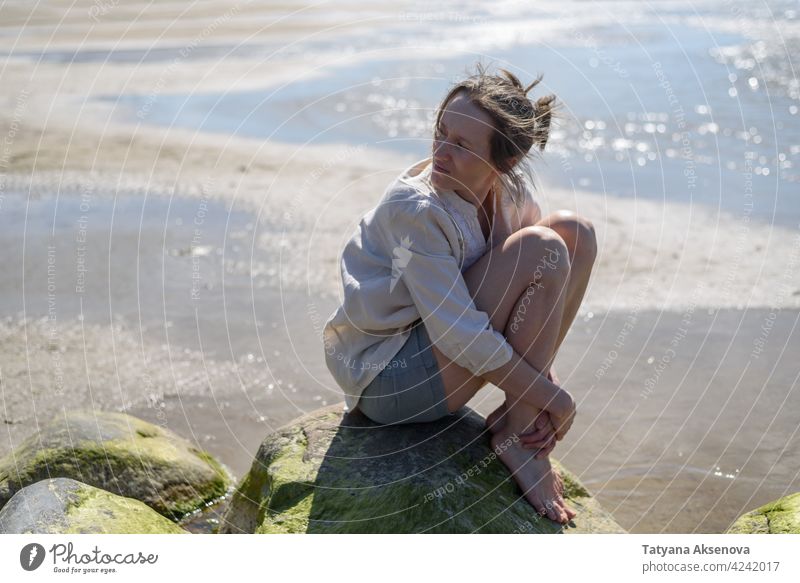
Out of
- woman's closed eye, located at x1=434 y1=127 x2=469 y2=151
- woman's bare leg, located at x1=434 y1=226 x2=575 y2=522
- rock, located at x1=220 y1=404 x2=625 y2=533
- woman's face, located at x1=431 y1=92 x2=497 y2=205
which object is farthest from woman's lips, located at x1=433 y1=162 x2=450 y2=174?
rock, located at x1=220 y1=404 x2=625 y2=533

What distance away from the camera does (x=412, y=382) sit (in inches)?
156

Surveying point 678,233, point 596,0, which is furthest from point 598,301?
point 596,0

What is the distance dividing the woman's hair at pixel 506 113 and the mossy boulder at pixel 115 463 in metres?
2.32

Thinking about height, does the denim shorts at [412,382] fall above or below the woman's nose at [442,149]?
below

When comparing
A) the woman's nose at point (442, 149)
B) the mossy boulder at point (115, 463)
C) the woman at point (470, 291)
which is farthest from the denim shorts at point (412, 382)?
the mossy boulder at point (115, 463)

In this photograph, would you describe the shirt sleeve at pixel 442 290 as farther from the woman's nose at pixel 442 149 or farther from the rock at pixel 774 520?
the rock at pixel 774 520

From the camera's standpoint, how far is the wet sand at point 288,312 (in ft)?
18.3

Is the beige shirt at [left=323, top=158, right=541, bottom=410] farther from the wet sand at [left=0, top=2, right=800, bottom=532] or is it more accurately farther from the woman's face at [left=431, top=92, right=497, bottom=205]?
the wet sand at [left=0, top=2, right=800, bottom=532]

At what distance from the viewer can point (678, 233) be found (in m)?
8.41

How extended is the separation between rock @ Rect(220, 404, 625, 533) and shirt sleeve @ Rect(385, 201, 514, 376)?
1.34 feet

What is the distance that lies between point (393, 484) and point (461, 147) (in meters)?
1.34

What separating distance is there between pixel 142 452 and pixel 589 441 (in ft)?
8.20
